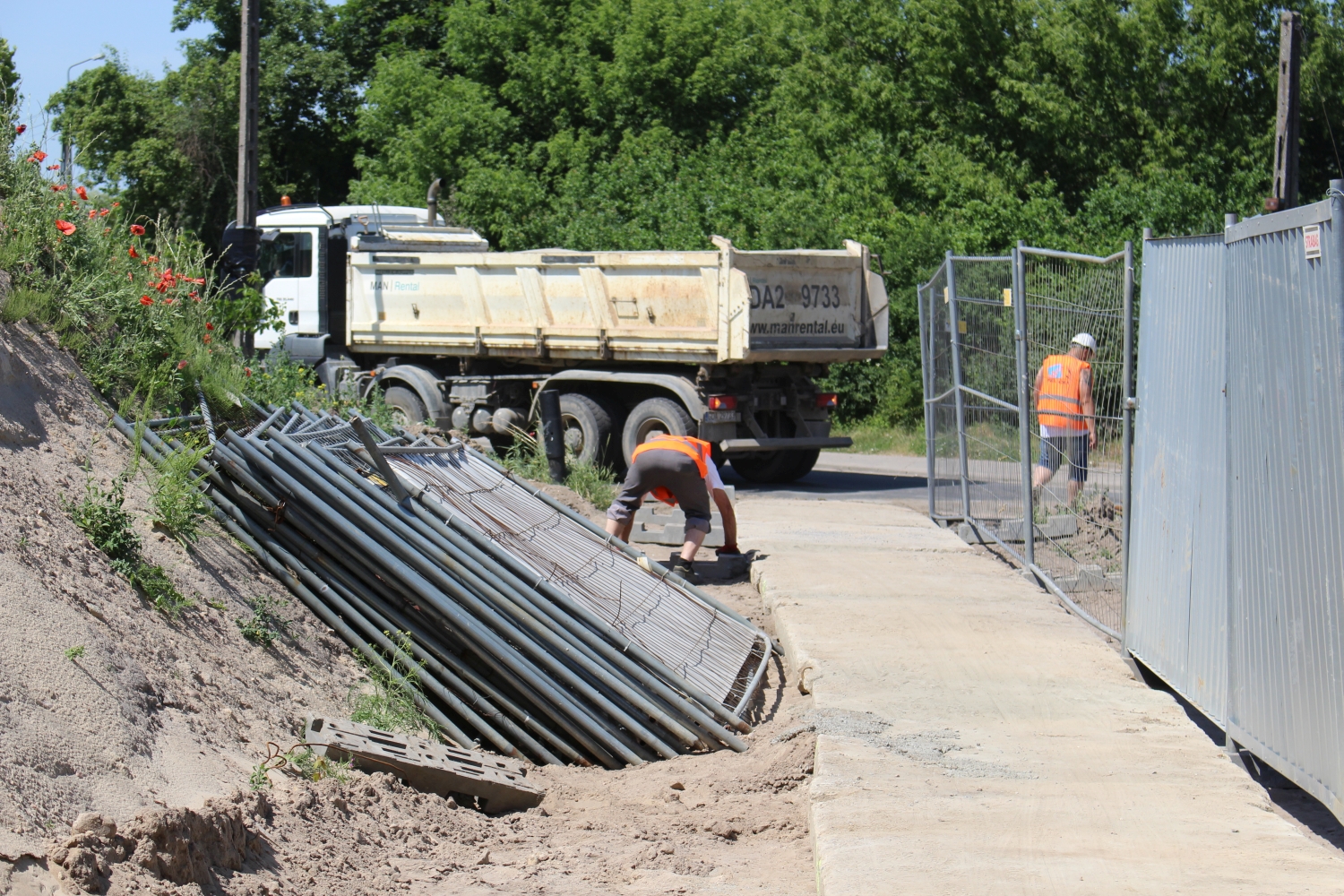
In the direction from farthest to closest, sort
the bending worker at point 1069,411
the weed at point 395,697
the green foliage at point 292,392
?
the green foliage at point 292,392
the bending worker at point 1069,411
the weed at point 395,697

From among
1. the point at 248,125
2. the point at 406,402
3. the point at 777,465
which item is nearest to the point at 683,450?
the point at 777,465

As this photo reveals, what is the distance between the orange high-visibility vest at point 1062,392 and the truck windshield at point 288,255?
10.1 metres

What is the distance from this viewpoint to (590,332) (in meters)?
13.0

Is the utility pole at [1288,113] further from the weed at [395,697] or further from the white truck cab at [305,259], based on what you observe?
the weed at [395,697]

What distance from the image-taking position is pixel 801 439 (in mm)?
13086

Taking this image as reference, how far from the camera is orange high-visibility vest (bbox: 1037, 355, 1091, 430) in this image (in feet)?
22.6

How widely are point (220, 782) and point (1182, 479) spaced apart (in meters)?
3.76

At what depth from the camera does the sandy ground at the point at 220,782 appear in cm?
343

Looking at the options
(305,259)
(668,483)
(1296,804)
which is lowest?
(1296,804)

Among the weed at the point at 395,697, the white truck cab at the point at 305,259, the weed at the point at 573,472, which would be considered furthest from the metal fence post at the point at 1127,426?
the white truck cab at the point at 305,259

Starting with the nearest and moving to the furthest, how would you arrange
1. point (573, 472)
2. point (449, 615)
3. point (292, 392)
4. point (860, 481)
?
point (449, 615), point (292, 392), point (573, 472), point (860, 481)

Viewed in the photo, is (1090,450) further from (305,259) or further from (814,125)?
(814,125)

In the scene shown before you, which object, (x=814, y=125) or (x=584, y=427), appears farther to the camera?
(x=814, y=125)

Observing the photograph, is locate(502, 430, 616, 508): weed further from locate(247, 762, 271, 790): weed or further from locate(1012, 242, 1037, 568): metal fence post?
locate(247, 762, 271, 790): weed
